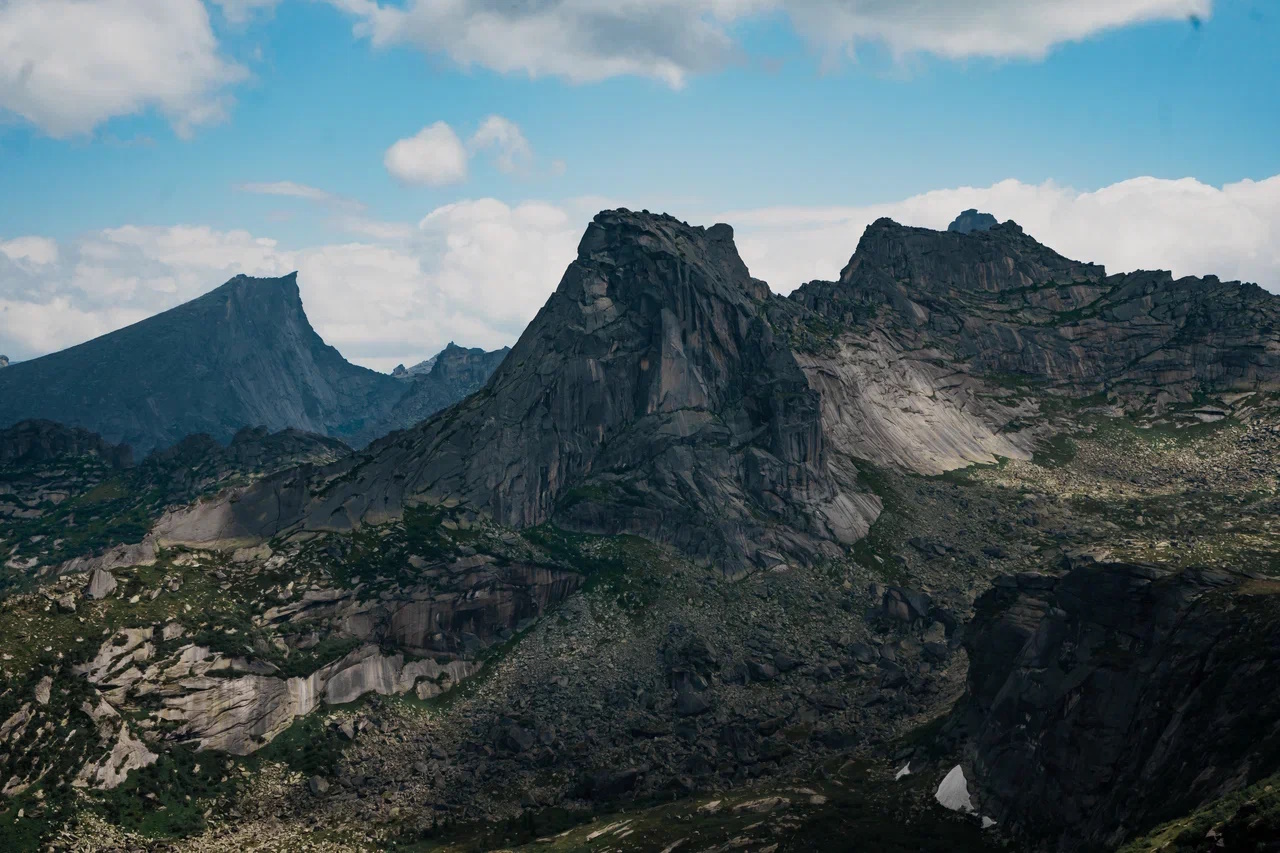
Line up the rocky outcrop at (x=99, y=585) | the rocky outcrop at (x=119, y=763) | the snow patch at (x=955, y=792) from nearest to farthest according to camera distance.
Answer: the snow patch at (x=955, y=792), the rocky outcrop at (x=119, y=763), the rocky outcrop at (x=99, y=585)

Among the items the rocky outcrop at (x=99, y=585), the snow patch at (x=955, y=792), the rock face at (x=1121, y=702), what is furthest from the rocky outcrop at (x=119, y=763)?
the rock face at (x=1121, y=702)

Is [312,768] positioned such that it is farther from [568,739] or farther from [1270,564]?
[1270,564]

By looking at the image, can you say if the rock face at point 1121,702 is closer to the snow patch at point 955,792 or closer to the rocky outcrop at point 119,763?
the snow patch at point 955,792

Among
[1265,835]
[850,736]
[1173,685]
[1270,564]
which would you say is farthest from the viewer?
[1270,564]

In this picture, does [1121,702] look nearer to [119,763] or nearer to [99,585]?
[119,763]

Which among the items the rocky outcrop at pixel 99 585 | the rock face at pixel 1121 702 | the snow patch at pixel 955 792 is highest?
Result: the rocky outcrop at pixel 99 585

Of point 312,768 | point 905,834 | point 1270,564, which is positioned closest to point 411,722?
point 312,768

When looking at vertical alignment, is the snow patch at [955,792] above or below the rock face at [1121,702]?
below
